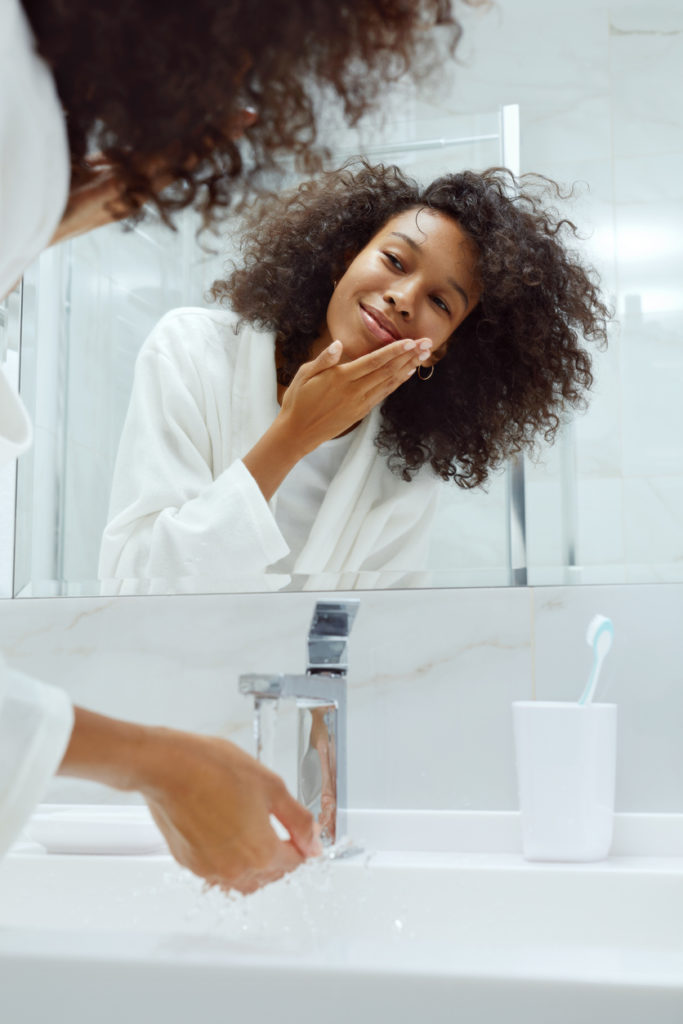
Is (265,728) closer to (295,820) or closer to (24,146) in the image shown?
(295,820)

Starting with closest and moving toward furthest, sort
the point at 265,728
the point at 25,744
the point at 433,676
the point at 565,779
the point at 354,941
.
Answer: the point at 25,744, the point at 354,941, the point at 265,728, the point at 565,779, the point at 433,676

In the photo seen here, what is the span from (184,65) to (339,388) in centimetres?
47

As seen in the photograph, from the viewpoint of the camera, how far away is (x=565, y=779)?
33.7 inches

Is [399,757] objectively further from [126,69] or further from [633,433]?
[126,69]

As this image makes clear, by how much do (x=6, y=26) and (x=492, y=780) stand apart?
0.74 metres

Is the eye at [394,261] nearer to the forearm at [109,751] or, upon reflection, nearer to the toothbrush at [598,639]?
the toothbrush at [598,639]

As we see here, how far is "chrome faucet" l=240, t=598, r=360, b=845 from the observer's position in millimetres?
827

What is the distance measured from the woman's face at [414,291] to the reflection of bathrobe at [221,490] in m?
0.09

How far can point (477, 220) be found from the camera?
1030mm

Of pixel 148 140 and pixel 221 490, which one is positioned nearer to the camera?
pixel 148 140

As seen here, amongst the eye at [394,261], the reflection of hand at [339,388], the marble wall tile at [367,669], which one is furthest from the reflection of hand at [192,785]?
the eye at [394,261]

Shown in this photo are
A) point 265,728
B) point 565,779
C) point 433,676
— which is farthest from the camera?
point 433,676

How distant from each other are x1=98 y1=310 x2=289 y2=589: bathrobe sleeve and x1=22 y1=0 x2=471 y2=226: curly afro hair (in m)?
0.42

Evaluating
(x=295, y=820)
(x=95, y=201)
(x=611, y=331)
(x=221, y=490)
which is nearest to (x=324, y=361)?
(x=221, y=490)
